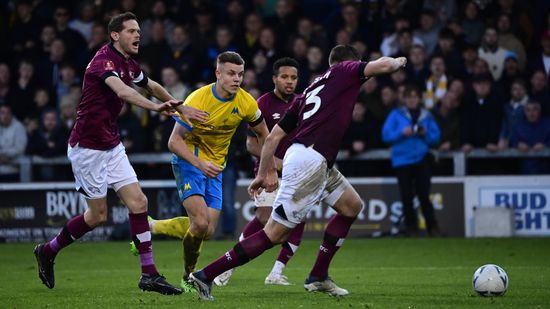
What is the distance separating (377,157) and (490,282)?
9.25 meters

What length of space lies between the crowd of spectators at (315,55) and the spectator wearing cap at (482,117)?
2 cm

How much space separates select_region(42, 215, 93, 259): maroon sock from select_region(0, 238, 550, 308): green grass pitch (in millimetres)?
417

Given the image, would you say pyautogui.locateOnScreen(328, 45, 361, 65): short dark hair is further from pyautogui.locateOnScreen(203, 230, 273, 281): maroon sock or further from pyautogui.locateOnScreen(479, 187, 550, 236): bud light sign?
pyautogui.locateOnScreen(479, 187, 550, 236): bud light sign

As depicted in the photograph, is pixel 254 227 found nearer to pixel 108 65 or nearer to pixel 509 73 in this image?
pixel 108 65

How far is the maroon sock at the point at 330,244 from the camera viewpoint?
10555 mm

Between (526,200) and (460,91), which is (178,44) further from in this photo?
(526,200)

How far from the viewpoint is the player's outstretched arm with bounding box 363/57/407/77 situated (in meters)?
9.17

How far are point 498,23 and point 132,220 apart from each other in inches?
423

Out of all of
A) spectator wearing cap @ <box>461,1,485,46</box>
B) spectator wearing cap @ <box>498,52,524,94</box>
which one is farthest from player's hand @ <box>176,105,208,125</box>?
spectator wearing cap @ <box>461,1,485,46</box>

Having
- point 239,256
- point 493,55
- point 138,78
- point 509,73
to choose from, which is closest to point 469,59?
point 493,55

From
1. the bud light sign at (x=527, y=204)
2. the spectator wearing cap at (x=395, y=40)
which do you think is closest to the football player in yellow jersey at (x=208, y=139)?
the bud light sign at (x=527, y=204)

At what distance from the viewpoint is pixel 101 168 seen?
10922 mm

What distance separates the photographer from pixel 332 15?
20766 millimetres

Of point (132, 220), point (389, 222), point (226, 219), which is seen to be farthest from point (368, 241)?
point (132, 220)
